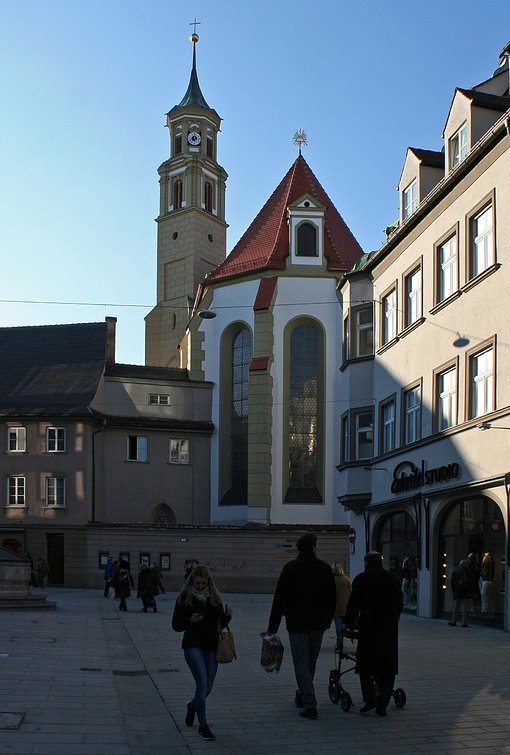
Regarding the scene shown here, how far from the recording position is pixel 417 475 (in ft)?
71.6

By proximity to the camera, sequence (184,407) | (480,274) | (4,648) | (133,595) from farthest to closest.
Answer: (184,407) → (133,595) → (480,274) → (4,648)

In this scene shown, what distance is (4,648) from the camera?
525 inches

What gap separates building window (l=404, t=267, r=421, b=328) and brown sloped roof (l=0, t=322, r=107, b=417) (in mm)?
20430

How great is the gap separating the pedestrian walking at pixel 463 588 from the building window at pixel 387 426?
21.8 feet

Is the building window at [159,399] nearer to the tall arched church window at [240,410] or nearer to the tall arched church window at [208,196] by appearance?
the tall arched church window at [240,410]

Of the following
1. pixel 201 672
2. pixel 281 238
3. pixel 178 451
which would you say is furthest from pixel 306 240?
pixel 201 672

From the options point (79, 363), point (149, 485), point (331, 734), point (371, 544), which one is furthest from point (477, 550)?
point (79, 363)

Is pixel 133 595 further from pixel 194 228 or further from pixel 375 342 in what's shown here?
pixel 194 228

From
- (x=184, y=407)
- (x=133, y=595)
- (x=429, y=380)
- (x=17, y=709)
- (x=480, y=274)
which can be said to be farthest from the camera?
(x=184, y=407)

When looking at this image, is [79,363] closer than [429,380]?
No

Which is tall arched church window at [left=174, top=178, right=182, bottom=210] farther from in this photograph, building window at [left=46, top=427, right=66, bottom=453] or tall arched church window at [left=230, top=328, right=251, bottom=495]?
building window at [left=46, top=427, right=66, bottom=453]

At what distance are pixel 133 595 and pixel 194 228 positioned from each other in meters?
33.0

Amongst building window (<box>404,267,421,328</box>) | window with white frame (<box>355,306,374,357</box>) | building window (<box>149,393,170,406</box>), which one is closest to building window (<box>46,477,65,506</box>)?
building window (<box>149,393,170,406</box>)

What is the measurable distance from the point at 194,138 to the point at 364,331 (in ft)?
132
